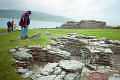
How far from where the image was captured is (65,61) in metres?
10.3

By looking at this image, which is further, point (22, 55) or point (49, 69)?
point (22, 55)

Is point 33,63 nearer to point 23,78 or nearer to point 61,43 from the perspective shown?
point 23,78

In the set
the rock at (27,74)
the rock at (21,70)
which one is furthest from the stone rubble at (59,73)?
the rock at (21,70)

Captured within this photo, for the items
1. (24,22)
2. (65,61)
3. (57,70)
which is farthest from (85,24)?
(57,70)

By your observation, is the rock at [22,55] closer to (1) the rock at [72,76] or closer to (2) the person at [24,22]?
(1) the rock at [72,76]

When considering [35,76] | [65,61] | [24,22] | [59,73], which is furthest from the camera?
[24,22]

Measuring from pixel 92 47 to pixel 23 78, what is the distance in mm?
5549

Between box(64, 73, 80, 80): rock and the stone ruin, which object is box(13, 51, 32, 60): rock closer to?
the stone ruin

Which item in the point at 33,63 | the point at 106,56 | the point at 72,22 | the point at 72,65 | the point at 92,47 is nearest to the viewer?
the point at 72,65

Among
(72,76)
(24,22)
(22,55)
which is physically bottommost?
(72,76)

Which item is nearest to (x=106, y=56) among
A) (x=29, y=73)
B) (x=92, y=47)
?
(x=92, y=47)

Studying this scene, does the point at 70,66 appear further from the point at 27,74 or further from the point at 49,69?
the point at 27,74

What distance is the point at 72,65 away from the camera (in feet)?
31.9

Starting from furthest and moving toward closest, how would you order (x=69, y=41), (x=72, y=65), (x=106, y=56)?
(x=69, y=41)
(x=106, y=56)
(x=72, y=65)
